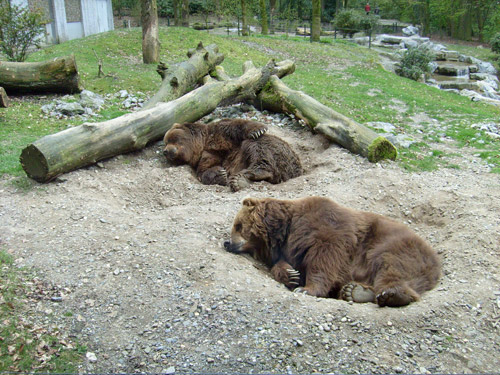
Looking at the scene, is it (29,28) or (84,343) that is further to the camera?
(29,28)

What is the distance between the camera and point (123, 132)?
822 cm

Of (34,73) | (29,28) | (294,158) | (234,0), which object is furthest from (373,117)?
(234,0)

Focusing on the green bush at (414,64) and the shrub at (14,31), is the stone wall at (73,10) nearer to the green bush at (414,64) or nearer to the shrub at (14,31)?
the shrub at (14,31)

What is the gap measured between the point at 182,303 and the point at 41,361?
1.34 metres

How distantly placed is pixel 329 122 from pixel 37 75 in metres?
7.19

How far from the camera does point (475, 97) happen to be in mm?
19797

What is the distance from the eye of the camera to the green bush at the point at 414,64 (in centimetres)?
2292

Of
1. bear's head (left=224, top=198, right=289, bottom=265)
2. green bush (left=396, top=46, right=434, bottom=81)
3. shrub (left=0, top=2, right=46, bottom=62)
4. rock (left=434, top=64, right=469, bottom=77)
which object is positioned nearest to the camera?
bear's head (left=224, top=198, right=289, bottom=265)

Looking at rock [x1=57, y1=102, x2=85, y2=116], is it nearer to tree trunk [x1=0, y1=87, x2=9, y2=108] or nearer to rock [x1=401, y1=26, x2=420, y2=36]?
tree trunk [x1=0, y1=87, x2=9, y2=108]

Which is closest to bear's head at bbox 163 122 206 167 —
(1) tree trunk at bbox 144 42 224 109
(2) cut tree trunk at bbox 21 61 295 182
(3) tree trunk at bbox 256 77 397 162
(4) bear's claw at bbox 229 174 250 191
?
(2) cut tree trunk at bbox 21 61 295 182

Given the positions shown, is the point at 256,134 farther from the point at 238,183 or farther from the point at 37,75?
the point at 37,75

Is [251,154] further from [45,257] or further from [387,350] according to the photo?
[387,350]

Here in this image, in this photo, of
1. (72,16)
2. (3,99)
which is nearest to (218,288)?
(3,99)

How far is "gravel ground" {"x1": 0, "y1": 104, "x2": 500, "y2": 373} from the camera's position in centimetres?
397
